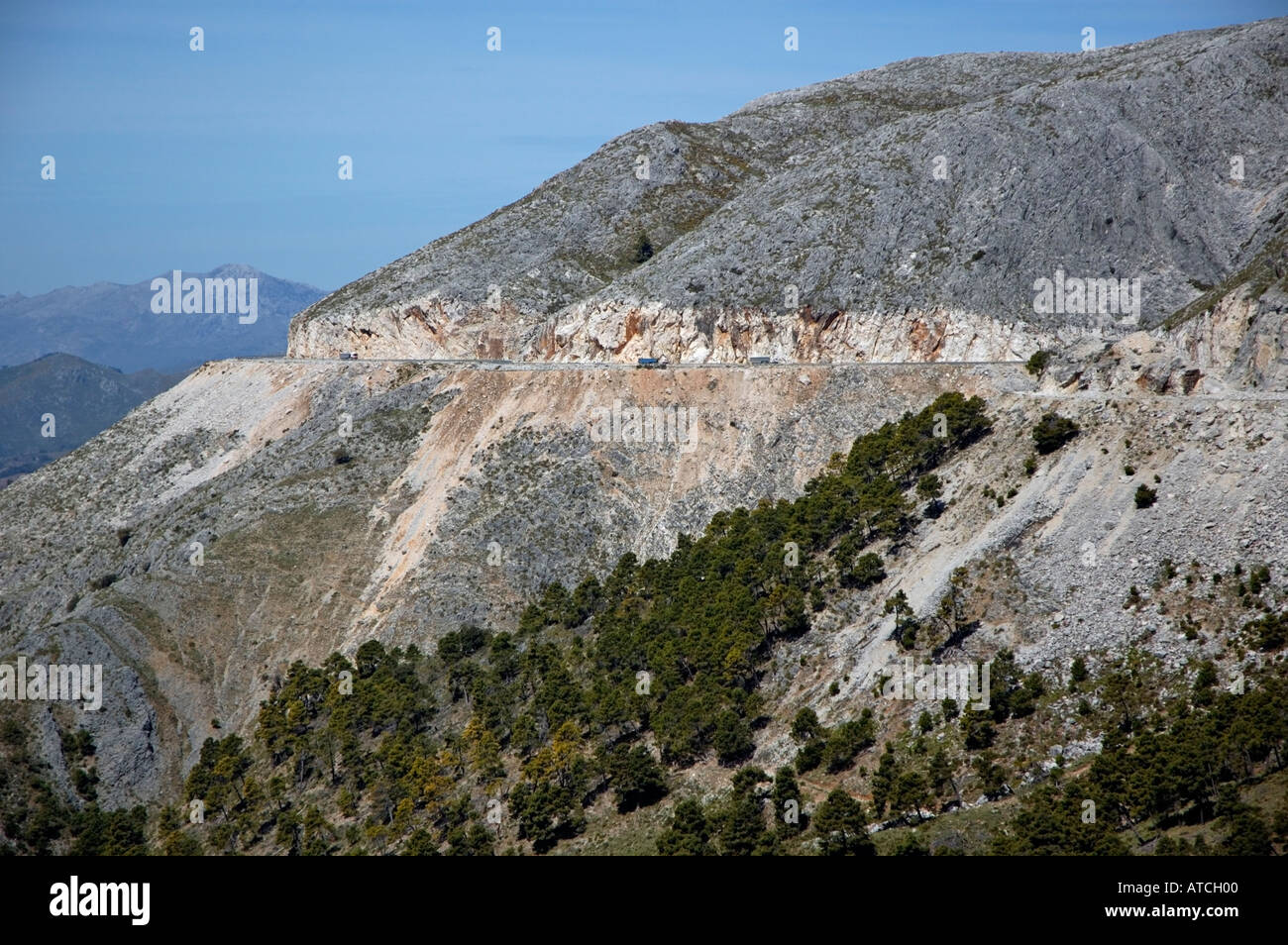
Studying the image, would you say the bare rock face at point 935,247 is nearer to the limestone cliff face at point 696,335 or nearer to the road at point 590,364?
the limestone cliff face at point 696,335

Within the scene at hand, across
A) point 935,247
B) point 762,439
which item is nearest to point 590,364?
point 762,439

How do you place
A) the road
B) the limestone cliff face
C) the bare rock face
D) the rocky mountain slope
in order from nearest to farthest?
1. the rocky mountain slope
2. the road
3. the limestone cliff face
4. the bare rock face

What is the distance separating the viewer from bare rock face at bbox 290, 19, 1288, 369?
8881 cm

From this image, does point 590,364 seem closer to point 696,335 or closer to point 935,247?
point 696,335

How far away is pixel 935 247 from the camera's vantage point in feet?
305

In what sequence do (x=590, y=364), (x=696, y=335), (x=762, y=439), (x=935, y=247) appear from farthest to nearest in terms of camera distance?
(x=696, y=335)
(x=935, y=247)
(x=590, y=364)
(x=762, y=439)

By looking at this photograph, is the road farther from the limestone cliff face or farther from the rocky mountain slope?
the limestone cliff face

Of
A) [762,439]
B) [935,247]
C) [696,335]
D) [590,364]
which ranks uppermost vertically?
[935,247]

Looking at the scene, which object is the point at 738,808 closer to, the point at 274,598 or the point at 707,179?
the point at 274,598

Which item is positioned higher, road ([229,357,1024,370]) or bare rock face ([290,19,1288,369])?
bare rock face ([290,19,1288,369])

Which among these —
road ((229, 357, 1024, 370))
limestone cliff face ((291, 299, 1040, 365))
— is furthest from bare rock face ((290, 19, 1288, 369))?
road ((229, 357, 1024, 370))

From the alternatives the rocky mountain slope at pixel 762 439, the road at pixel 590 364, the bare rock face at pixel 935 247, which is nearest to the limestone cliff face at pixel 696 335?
the bare rock face at pixel 935 247

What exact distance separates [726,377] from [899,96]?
66.1 m

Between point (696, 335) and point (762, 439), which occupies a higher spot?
point (696, 335)
